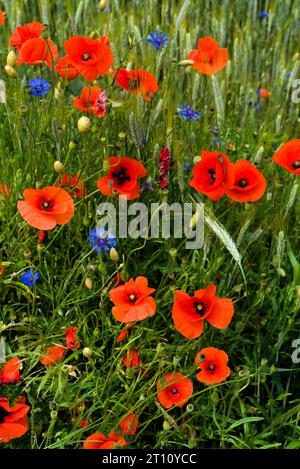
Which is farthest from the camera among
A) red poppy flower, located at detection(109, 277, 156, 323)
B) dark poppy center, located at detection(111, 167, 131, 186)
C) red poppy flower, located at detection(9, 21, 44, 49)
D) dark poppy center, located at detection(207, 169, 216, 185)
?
red poppy flower, located at detection(9, 21, 44, 49)

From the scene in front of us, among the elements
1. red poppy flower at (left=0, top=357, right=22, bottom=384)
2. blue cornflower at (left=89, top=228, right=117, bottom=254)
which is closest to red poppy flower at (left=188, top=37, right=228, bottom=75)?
blue cornflower at (left=89, top=228, right=117, bottom=254)

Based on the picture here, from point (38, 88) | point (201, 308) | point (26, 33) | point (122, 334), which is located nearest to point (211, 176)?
point (201, 308)

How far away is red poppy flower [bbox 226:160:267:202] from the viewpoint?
4.29ft

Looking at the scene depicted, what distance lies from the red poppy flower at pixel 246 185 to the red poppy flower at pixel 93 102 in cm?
34

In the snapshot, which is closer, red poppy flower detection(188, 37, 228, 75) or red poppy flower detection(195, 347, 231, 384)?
red poppy flower detection(195, 347, 231, 384)

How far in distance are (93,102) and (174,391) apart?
701mm

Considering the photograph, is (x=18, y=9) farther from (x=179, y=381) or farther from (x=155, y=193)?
(x=179, y=381)

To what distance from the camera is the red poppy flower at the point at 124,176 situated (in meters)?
1.44

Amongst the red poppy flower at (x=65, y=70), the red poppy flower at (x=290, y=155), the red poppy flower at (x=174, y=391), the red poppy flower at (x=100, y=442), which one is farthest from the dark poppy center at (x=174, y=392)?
the red poppy flower at (x=65, y=70)

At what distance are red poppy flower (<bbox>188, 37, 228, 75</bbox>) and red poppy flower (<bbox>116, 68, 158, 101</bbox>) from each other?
0.67 ft

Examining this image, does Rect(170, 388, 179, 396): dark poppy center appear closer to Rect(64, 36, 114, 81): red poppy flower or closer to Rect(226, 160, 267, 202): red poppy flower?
Rect(226, 160, 267, 202): red poppy flower

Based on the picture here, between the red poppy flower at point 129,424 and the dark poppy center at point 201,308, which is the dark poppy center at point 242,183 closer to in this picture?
the dark poppy center at point 201,308

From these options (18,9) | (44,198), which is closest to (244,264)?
(44,198)

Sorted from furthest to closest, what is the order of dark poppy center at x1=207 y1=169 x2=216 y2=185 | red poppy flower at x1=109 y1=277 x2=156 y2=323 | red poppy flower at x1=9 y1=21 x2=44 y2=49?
1. red poppy flower at x1=9 y1=21 x2=44 y2=49
2. dark poppy center at x1=207 y1=169 x2=216 y2=185
3. red poppy flower at x1=109 y1=277 x2=156 y2=323
